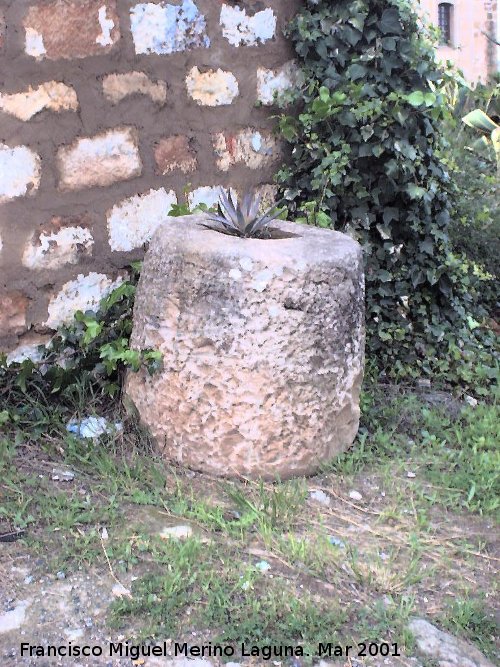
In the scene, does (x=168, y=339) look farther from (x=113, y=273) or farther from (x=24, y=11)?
(x=24, y=11)

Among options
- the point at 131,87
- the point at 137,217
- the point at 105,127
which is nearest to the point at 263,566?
the point at 137,217

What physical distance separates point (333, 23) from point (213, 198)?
0.97 meters

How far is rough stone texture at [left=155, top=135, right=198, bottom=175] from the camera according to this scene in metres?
3.21

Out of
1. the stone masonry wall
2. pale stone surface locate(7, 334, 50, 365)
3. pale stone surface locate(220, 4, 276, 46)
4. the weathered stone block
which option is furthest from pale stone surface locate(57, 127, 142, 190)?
pale stone surface locate(220, 4, 276, 46)

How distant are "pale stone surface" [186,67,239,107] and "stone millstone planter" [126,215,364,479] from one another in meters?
0.81

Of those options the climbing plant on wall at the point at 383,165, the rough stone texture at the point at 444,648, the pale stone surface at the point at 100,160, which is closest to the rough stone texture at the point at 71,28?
the pale stone surface at the point at 100,160

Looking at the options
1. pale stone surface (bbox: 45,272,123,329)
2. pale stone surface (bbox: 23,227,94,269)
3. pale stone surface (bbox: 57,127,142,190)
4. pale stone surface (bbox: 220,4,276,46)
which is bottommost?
pale stone surface (bbox: 45,272,123,329)

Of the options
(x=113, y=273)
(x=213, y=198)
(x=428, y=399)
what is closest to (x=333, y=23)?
(x=213, y=198)

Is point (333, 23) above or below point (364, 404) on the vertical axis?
above

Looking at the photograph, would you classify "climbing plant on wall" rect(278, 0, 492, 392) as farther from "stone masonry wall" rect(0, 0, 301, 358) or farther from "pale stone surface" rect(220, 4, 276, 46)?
"stone masonry wall" rect(0, 0, 301, 358)

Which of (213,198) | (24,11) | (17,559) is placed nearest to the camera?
(17,559)

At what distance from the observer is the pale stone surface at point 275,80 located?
11.6 feet

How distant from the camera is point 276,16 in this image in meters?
3.55

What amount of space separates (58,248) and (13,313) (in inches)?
11.7
